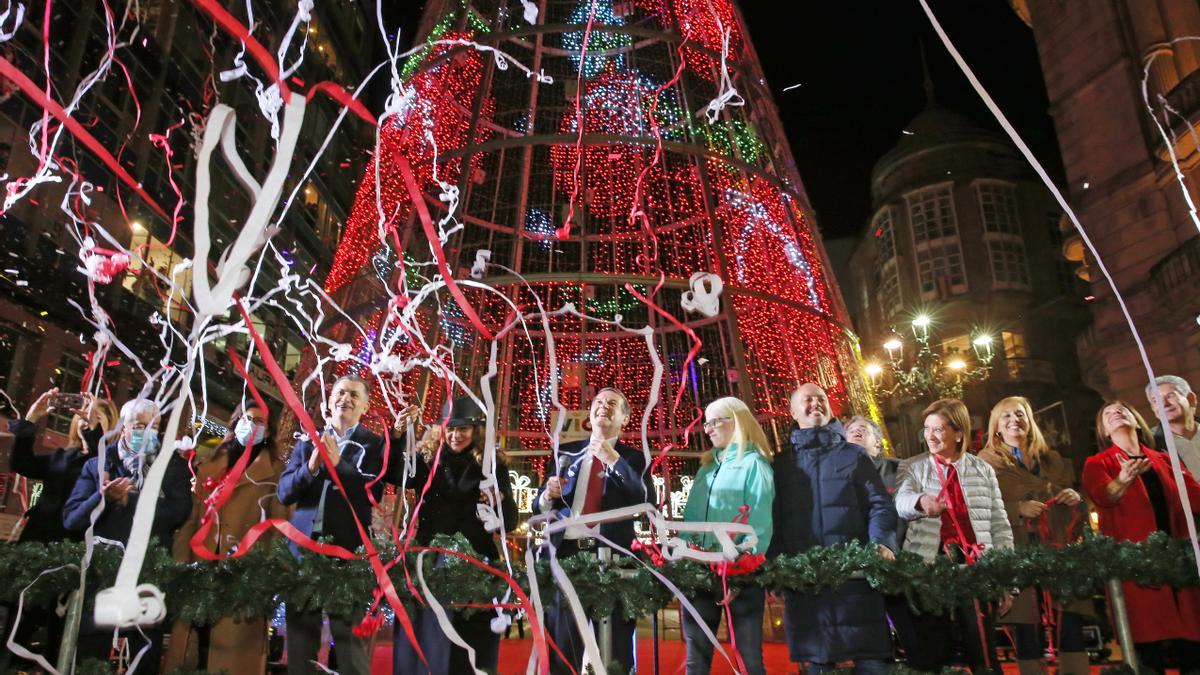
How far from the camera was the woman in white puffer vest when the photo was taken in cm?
345

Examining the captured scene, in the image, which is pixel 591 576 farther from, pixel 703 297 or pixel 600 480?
pixel 703 297

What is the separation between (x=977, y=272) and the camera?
28.1m

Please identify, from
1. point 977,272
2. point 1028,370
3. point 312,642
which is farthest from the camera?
point 977,272

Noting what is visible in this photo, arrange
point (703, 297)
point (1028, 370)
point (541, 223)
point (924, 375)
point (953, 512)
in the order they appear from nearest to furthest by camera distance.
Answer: point (953, 512) < point (703, 297) < point (541, 223) < point (924, 375) < point (1028, 370)

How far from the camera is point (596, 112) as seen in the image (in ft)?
30.5

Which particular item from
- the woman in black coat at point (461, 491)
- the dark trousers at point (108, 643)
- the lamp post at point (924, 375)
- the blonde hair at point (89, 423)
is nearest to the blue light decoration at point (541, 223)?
the woman in black coat at point (461, 491)

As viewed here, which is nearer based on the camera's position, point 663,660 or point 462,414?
point 462,414

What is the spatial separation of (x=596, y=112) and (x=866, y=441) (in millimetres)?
5913

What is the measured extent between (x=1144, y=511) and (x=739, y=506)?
188 cm

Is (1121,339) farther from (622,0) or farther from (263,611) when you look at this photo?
(263,611)

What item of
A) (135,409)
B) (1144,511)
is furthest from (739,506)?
(135,409)

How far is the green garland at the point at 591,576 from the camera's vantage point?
2625 mm

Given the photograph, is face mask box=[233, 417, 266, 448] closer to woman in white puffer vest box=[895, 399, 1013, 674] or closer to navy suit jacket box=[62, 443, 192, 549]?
navy suit jacket box=[62, 443, 192, 549]

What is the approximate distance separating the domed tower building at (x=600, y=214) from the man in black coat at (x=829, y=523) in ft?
11.5
